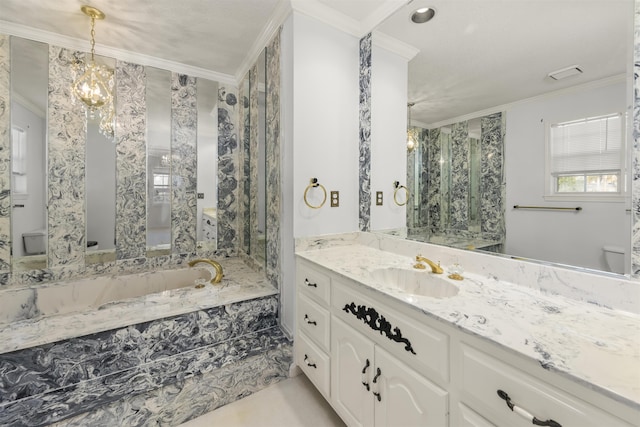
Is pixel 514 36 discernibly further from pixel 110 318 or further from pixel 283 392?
pixel 110 318

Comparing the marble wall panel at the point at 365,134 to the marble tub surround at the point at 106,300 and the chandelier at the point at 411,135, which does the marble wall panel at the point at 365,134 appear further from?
the marble tub surround at the point at 106,300

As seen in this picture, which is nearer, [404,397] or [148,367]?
[404,397]

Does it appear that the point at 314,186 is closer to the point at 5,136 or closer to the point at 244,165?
the point at 244,165

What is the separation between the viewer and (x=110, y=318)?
1540mm

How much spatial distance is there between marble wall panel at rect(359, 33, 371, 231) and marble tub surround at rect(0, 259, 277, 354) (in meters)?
0.90

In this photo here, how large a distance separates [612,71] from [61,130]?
11.0ft

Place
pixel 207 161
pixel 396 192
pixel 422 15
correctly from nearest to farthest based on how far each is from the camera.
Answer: pixel 422 15 → pixel 396 192 → pixel 207 161

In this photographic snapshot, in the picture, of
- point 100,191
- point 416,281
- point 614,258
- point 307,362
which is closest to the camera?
point 614,258

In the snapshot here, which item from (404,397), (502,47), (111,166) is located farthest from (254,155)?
(404,397)

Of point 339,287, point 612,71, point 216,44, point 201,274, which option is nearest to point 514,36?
point 612,71

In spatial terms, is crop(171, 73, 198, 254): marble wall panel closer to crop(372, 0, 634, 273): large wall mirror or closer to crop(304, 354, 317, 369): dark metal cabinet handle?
crop(304, 354, 317, 369): dark metal cabinet handle

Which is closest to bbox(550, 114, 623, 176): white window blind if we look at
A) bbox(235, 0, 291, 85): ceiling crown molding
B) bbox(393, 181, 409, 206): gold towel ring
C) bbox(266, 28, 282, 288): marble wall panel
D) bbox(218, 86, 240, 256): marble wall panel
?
bbox(393, 181, 409, 206): gold towel ring

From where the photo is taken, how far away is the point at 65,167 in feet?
7.12

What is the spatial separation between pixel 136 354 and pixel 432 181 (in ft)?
6.54
